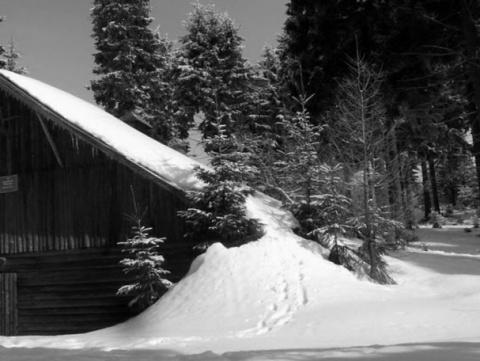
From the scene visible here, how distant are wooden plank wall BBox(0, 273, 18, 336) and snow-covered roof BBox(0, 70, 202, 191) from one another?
199 inches

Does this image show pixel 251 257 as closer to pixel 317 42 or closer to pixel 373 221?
pixel 373 221

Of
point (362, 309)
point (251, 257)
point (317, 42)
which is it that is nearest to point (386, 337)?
point (362, 309)

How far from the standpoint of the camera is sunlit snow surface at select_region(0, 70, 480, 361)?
626cm

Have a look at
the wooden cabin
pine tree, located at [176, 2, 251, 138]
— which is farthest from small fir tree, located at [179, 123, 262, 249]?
pine tree, located at [176, 2, 251, 138]

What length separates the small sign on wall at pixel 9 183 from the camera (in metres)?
14.3

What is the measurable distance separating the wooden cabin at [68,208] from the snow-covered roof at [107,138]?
36 mm

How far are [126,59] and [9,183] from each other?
1408 cm

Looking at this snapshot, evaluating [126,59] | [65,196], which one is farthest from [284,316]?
[126,59]

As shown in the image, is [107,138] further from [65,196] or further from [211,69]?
[211,69]

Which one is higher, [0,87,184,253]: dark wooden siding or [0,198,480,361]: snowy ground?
[0,87,184,253]: dark wooden siding

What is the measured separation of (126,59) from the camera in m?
26.6

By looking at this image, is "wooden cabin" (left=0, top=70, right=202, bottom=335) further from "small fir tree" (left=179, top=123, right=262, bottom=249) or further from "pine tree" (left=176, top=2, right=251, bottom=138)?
"pine tree" (left=176, top=2, right=251, bottom=138)

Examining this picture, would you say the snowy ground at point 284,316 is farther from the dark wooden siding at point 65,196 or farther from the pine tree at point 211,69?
the pine tree at point 211,69

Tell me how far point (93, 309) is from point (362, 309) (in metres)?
7.99
